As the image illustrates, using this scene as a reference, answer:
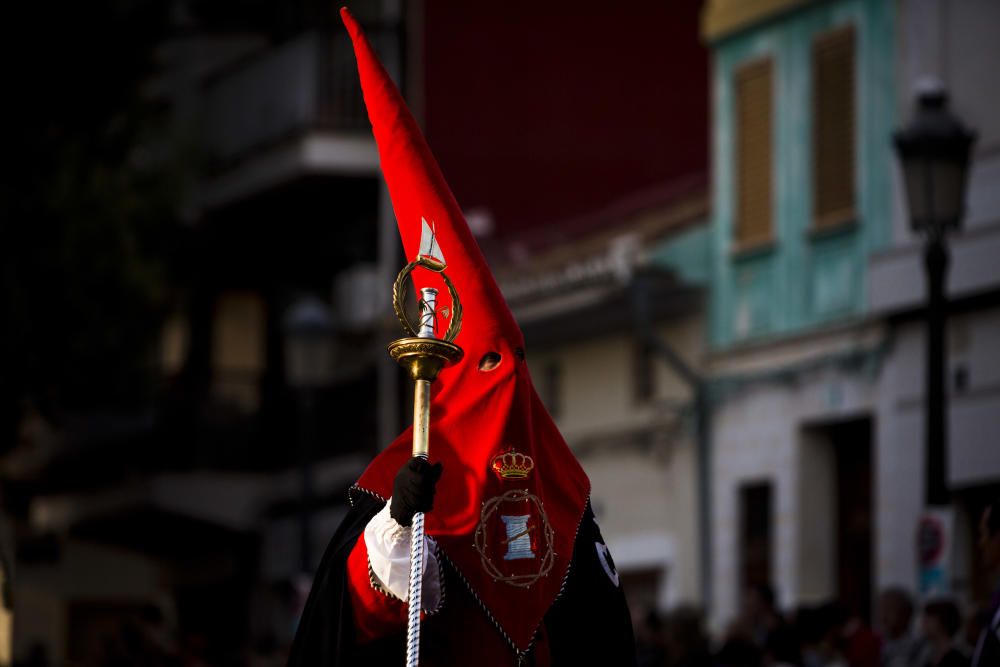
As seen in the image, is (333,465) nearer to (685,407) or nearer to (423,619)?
(685,407)

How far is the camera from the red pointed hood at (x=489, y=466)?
6785 millimetres

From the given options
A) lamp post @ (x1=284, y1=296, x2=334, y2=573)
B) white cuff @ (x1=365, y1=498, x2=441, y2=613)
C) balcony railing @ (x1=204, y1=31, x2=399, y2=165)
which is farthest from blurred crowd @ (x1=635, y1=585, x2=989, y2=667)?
balcony railing @ (x1=204, y1=31, x2=399, y2=165)

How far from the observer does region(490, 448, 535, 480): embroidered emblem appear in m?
6.79

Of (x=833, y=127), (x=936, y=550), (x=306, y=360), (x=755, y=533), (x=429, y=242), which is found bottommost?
(x=429, y=242)

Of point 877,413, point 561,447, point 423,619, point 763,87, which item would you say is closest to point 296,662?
point 423,619

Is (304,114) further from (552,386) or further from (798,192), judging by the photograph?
(798,192)

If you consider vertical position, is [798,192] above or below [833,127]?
below

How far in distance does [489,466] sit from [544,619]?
0.62 meters

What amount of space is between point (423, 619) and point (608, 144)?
19.5 metres

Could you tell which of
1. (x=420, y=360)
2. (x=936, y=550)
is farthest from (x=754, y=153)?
(x=420, y=360)

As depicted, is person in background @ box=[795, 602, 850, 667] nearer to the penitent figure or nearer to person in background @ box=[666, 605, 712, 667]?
person in background @ box=[666, 605, 712, 667]

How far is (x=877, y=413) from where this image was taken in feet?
65.3

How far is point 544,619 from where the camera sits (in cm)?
714

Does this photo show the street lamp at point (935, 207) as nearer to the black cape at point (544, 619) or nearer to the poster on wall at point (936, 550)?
the poster on wall at point (936, 550)
